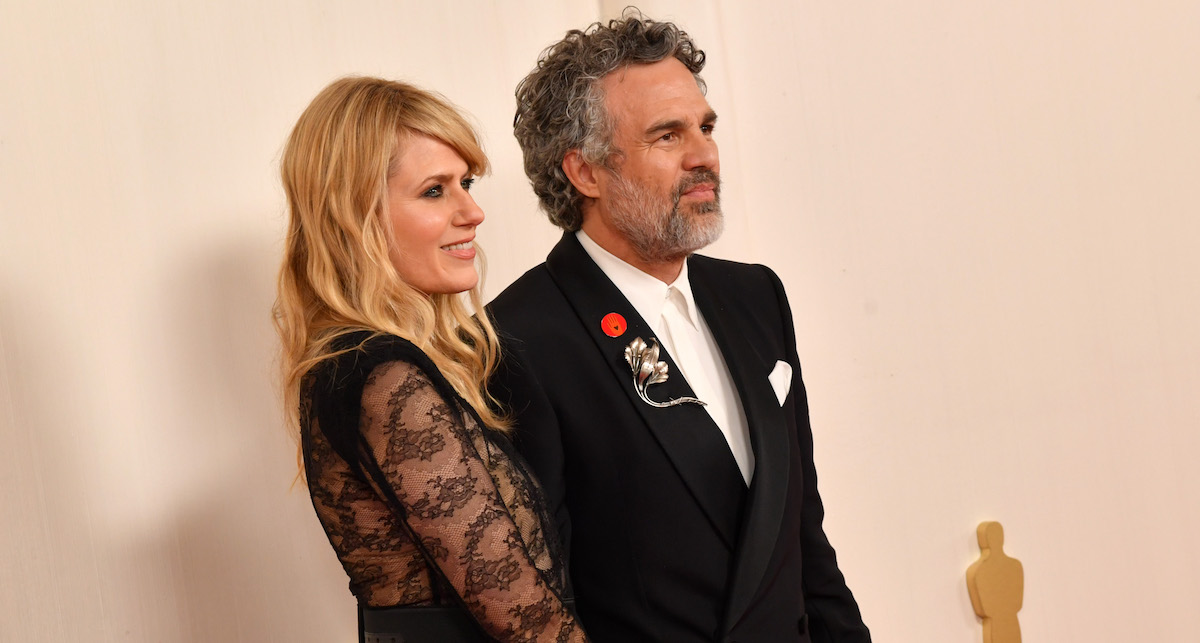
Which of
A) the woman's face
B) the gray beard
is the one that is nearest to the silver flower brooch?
the gray beard

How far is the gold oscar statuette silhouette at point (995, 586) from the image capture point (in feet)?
10.3

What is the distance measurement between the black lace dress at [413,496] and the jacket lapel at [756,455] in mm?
392

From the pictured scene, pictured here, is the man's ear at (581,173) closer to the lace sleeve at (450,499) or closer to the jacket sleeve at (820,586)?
the jacket sleeve at (820,586)

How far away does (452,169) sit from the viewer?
1877 mm

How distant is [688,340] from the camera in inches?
82.4

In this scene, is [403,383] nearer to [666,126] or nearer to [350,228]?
[350,228]

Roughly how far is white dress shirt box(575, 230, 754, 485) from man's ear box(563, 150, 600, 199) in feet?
0.44

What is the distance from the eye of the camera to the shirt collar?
2098 mm

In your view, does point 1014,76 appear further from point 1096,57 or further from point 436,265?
point 436,265

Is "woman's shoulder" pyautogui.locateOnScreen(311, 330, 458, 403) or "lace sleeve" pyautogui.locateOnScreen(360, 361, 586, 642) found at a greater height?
"woman's shoulder" pyautogui.locateOnScreen(311, 330, 458, 403)

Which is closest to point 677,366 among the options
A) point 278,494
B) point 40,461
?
point 278,494

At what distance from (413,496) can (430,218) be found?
556 mm

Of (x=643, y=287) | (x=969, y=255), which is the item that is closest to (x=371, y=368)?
(x=643, y=287)

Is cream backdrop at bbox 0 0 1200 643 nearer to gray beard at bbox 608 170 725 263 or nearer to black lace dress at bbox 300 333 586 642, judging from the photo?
gray beard at bbox 608 170 725 263
